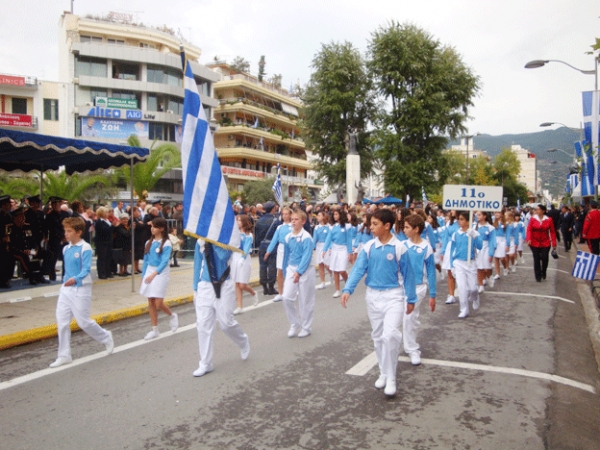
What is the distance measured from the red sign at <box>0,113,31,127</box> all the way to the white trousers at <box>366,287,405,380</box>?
4472cm

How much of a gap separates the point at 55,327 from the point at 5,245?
13.9 feet

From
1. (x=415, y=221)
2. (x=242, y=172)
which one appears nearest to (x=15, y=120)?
(x=242, y=172)

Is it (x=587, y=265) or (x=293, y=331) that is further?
(x=587, y=265)

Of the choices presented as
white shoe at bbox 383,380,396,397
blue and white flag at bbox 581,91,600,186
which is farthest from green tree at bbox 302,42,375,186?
white shoe at bbox 383,380,396,397

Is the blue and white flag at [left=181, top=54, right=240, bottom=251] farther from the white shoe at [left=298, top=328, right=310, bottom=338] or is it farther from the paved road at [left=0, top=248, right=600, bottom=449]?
the white shoe at [left=298, top=328, right=310, bottom=338]

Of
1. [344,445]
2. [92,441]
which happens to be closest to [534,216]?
[344,445]

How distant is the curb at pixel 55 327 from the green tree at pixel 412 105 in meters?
27.5

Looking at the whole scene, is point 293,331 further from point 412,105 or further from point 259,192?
point 259,192

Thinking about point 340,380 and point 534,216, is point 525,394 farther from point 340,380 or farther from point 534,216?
point 534,216

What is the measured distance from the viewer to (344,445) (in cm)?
431

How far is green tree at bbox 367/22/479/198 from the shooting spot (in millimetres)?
35594

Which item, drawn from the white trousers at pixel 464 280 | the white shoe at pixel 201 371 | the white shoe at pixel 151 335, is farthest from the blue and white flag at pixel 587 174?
the white shoe at pixel 201 371

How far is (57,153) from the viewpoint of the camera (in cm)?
1203

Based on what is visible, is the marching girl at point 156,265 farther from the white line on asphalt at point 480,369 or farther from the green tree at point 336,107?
the green tree at point 336,107
